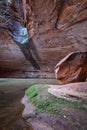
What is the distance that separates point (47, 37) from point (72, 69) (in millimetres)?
2046

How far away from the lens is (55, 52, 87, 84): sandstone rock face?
27.8ft

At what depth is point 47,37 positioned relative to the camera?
948 centimetres

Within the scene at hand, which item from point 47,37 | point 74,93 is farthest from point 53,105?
point 47,37

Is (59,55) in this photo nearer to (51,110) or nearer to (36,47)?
(36,47)

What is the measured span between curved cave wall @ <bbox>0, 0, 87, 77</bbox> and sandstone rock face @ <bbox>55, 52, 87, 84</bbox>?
29.1 inches

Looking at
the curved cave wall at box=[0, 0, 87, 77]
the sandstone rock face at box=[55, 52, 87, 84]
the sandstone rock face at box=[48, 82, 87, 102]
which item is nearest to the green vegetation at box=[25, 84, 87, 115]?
the sandstone rock face at box=[48, 82, 87, 102]

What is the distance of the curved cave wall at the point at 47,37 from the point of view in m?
6.05

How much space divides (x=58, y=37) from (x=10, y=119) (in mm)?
5467

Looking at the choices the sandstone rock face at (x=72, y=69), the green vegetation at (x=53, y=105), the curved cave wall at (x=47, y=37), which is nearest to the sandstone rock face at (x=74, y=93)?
the green vegetation at (x=53, y=105)

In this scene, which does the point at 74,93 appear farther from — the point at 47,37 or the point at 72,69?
the point at 47,37

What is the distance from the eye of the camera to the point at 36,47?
38.8ft

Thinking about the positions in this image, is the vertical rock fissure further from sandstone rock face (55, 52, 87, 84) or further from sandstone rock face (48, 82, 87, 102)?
sandstone rock face (48, 82, 87, 102)

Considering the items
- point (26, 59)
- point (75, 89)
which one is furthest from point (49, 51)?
point (75, 89)

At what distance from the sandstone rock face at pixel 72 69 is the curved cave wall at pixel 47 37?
2.43 feet
